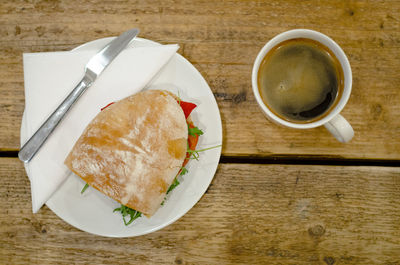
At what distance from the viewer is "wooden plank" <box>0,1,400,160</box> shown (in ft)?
3.81

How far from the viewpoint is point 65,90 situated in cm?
104

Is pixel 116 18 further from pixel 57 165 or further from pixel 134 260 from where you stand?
pixel 134 260

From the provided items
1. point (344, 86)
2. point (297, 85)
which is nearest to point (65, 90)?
point (297, 85)

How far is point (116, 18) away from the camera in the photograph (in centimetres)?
118

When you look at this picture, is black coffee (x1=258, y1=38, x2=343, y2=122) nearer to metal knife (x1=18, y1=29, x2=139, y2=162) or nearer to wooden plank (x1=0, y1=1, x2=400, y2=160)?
wooden plank (x1=0, y1=1, x2=400, y2=160)

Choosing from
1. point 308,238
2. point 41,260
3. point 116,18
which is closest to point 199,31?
point 116,18

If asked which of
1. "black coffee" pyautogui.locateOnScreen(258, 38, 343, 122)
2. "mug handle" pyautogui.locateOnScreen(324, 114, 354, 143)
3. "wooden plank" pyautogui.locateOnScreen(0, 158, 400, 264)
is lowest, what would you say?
"wooden plank" pyautogui.locateOnScreen(0, 158, 400, 264)

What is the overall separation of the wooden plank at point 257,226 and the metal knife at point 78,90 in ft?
0.98

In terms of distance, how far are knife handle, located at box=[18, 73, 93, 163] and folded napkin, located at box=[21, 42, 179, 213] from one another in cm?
2

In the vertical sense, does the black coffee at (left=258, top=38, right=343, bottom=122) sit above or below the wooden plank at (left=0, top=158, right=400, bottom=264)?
above

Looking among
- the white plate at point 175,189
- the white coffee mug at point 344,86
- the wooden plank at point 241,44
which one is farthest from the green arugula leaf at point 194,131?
the white coffee mug at point 344,86

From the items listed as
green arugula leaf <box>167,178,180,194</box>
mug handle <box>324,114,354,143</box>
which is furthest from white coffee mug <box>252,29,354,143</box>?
green arugula leaf <box>167,178,180,194</box>

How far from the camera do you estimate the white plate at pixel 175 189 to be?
1052mm

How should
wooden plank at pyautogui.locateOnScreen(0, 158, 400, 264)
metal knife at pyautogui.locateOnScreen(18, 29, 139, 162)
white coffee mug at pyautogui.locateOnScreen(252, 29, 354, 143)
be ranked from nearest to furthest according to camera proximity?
white coffee mug at pyautogui.locateOnScreen(252, 29, 354, 143)
metal knife at pyautogui.locateOnScreen(18, 29, 139, 162)
wooden plank at pyautogui.locateOnScreen(0, 158, 400, 264)
